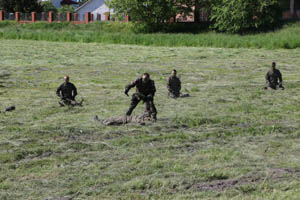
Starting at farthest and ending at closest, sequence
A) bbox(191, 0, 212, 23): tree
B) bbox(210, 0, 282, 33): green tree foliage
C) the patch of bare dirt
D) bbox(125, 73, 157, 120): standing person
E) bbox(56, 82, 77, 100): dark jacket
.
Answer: bbox(191, 0, 212, 23): tree
bbox(210, 0, 282, 33): green tree foliage
bbox(56, 82, 77, 100): dark jacket
bbox(125, 73, 157, 120): standing person
the patch of bare dirt

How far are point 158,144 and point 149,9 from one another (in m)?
43.9

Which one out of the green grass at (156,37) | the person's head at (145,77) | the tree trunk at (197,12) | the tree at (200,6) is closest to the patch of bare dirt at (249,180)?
the person's head at (145,77)

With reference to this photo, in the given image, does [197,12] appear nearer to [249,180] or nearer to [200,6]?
[200,6]

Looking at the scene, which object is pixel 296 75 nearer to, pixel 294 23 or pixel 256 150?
pixel 256 150

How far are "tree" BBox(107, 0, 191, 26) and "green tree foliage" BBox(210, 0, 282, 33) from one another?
5.72m

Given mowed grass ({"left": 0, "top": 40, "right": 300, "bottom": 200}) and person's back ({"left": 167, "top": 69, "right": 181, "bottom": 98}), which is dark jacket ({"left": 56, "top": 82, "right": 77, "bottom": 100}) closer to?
mowed grass ({"left": 0, "top": 40, "right": 300, "bottom": 200})

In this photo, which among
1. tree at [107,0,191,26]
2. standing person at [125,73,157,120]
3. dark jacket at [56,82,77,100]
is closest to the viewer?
standing person at [125,73,157,120]

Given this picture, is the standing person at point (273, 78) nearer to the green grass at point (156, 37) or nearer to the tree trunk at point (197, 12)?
the green grass at point (156, 37)

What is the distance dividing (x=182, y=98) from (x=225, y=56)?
15.7 meters

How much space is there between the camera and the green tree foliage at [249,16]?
47938 mm

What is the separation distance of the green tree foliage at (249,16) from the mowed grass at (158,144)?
26337 millimetres

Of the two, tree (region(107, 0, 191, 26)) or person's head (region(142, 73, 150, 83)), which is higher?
tree (region(107, 0, 191, 26))

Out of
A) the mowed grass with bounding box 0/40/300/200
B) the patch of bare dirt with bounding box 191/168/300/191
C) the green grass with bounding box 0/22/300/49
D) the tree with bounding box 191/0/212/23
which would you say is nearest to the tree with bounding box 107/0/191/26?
the green grass with bounding box 0/22/300/49

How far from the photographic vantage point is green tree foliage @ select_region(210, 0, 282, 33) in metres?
47.9
